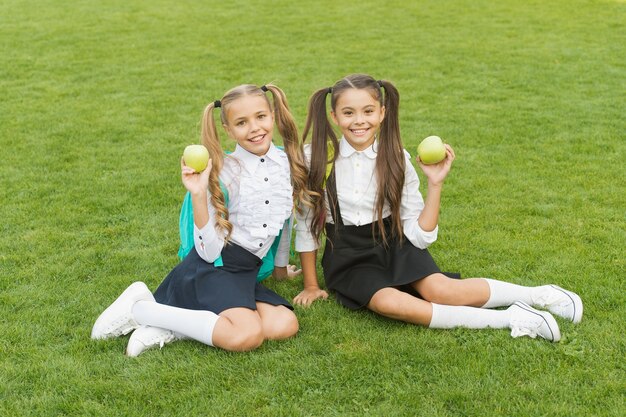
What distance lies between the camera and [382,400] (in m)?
3.38

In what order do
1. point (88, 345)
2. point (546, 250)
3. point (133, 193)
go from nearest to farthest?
point (88, 345), point (546, 250), point (133, 193)

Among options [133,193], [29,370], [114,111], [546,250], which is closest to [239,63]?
[114,111]

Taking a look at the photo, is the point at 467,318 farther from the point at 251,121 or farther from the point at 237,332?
the point at 251,121

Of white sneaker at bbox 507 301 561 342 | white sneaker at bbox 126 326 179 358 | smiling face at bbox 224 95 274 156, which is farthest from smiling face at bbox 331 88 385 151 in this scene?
white sneaker at bbox 126 326 179 358

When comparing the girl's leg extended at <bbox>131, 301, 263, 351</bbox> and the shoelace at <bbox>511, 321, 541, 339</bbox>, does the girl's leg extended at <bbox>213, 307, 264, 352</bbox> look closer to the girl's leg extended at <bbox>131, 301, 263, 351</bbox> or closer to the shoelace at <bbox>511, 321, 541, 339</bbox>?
the girl's leg extended at <bbox>131, 301, 263, 351</bbox>

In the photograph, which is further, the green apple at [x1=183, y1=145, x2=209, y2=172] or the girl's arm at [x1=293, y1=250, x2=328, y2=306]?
the girl's arm at [x1=293, y1=250, x2=328, y2=306]

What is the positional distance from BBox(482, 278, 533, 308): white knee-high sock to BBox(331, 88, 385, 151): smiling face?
3.62 ft

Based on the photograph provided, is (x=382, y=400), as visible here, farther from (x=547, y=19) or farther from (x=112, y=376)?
(x=547, y=19)

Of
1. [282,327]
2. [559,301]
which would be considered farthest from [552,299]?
[282,327]

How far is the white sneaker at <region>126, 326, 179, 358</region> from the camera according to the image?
3.81m

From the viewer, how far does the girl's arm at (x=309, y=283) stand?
438 cm

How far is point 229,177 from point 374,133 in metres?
0.87

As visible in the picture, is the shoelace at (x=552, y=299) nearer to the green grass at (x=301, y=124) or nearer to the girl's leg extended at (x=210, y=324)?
the green grass at (x=301, y=124)

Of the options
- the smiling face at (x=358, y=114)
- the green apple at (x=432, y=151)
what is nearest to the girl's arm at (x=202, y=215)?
the smiling face at (x=358, y=114)
